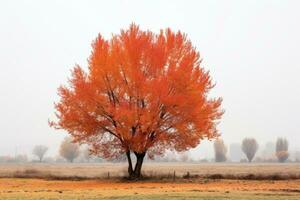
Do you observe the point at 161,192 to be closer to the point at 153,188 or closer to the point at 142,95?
the point at 153,188

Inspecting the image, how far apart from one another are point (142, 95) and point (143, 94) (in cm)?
17

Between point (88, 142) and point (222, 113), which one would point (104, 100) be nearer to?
point (88, 142)

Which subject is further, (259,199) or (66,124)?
(66,124)

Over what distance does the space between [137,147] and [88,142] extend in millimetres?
5595

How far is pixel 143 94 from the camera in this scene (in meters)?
49.6

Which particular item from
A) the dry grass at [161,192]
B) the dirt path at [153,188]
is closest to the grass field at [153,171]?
the dirt path at [153,188]

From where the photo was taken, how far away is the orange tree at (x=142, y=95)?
49444 millimetres

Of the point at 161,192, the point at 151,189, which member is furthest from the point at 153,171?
the point at 161,192

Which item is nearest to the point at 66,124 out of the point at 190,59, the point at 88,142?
the point at 88,142

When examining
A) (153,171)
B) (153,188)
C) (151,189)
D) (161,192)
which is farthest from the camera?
(153,171)

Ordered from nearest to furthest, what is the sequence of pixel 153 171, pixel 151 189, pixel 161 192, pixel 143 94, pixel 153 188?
pixel 161 192
pixel 151 189
pixel 153 188
pixel 143 94
pixel 153 171

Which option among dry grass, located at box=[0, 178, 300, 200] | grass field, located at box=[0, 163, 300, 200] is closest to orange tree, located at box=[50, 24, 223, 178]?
grass field, located at box=[0, 163, 300, 200]

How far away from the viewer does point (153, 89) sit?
161 ft

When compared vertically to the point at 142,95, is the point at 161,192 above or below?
below
